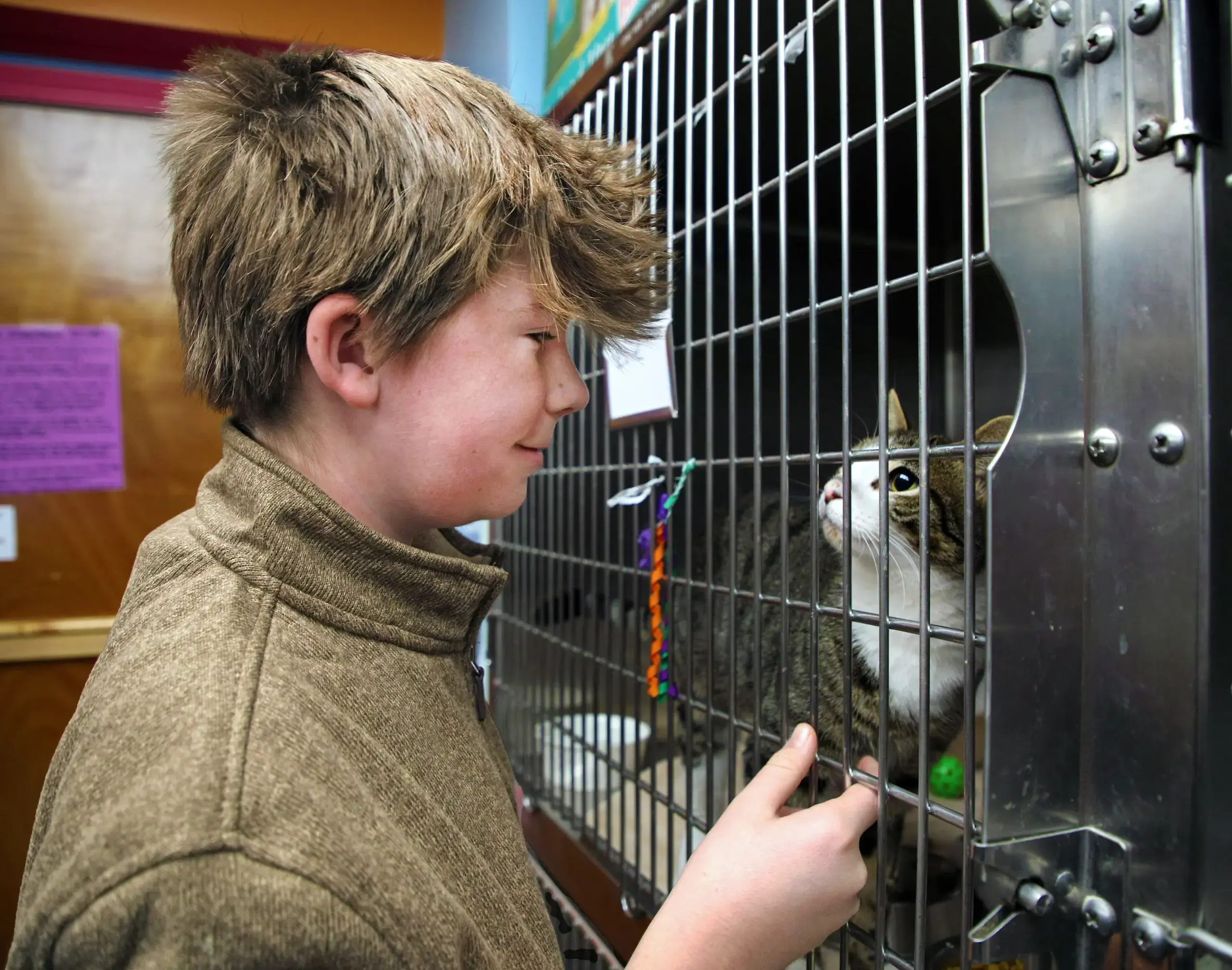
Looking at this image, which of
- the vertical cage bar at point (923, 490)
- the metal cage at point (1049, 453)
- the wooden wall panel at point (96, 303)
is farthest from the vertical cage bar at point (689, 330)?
the wooden wall panel at point (96, 303)

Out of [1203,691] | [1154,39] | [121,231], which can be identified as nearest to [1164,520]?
[1203,691]

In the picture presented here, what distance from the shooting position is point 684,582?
687 mm

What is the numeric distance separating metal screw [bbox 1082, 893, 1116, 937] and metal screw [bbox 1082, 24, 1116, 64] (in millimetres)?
379

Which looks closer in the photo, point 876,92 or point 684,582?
point 876,92

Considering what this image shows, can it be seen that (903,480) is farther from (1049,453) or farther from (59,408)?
(59,408)

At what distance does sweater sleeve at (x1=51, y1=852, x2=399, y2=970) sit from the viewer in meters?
0.26

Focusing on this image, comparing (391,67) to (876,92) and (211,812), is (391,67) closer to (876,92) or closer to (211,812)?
(876,92)

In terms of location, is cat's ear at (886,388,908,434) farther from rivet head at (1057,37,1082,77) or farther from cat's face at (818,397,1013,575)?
rivet head at (1057,37,1082,77)

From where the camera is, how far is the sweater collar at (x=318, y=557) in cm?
39

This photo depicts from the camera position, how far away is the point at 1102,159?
349 mm

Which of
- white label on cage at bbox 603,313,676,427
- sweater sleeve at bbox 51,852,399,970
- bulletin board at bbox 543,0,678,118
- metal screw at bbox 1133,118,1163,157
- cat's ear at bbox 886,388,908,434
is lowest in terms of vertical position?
sweater sleeve at bbox 51,852,399,970

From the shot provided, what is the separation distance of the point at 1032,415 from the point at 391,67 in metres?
0.41

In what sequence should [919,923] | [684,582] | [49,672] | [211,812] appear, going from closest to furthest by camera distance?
[211,812] < [919,923] < [684,582] < [49,672]

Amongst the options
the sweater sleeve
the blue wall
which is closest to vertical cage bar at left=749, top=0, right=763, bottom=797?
the sweater sleeve
